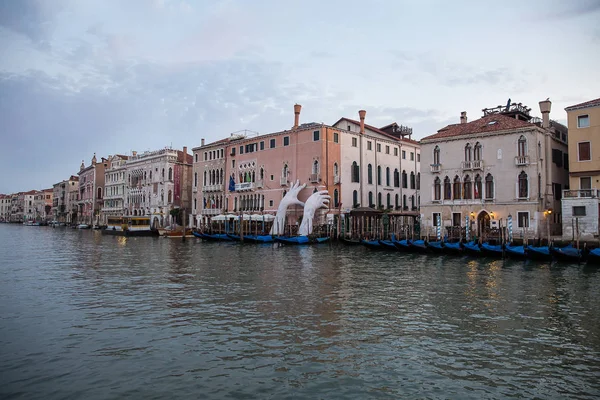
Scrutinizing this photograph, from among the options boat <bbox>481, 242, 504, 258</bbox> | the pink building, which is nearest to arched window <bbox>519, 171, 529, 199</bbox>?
boat <bbox>481, 242, 504, 258</bbox>

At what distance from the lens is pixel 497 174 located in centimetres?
2770

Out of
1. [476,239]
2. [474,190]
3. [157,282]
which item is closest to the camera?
[157,282]

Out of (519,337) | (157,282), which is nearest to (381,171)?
(157,282)

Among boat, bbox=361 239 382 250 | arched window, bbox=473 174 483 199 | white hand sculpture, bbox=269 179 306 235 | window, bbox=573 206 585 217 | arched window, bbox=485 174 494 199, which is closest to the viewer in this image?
window, bbox=573 206 585 217

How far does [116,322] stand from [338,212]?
1041 inches

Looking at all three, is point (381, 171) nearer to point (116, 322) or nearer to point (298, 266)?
point (298, 266)

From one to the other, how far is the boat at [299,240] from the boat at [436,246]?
852 cm

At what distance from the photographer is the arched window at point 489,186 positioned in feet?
91.7

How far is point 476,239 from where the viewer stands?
85.5ft

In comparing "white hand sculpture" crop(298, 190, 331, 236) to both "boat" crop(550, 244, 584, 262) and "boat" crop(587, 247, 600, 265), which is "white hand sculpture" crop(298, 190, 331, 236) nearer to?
"boat" crop(550, 244, 584, 262)

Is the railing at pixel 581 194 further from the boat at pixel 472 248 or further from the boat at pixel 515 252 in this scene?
the boat at pixel 472 248

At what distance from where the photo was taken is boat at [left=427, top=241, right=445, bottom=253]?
25.0m

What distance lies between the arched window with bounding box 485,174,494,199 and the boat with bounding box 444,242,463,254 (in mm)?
5061

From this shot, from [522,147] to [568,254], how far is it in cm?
824
